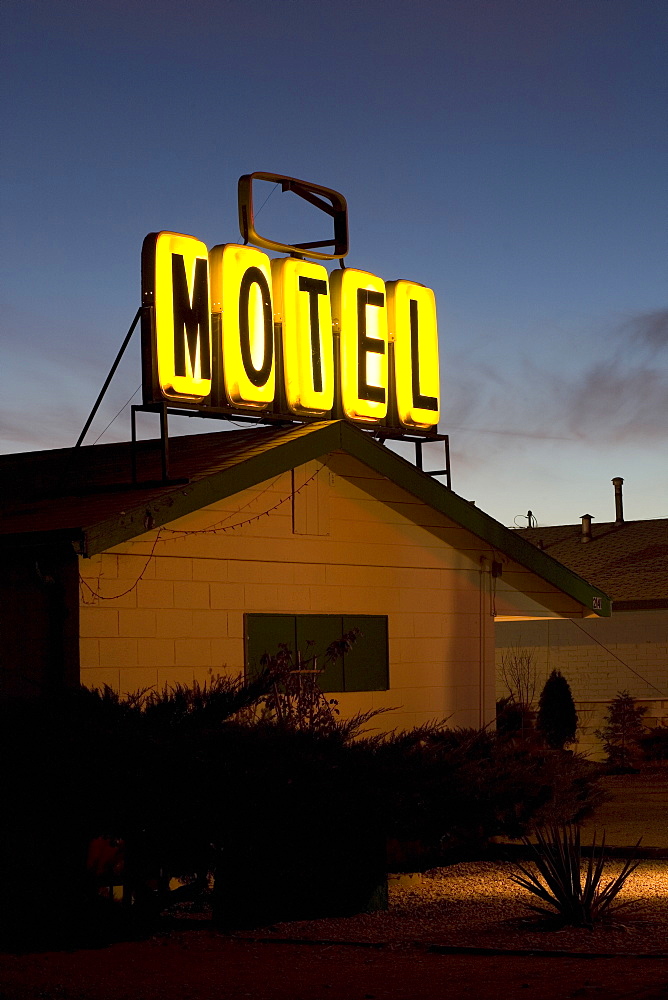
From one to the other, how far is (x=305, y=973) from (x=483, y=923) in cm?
193

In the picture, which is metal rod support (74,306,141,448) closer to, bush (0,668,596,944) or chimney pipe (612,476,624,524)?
bush (0,668,596,944)

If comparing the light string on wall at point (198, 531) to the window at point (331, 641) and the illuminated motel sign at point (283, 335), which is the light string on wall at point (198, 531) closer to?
the window at point (331, 641)

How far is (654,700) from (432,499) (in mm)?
14031

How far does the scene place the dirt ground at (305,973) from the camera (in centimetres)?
755

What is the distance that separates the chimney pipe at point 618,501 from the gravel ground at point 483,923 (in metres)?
28.3

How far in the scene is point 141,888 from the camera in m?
9.62

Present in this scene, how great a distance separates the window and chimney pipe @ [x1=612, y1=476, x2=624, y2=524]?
85.5ft

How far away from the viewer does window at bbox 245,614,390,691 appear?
528 inches

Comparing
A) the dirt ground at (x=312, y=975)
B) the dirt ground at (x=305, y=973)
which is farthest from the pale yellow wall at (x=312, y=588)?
the dirt ground at (x=312, y=975)

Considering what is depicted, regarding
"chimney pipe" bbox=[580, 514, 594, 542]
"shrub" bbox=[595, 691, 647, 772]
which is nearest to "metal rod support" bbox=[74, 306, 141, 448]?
"shrub" bbox=[595, 691, 647, 772]

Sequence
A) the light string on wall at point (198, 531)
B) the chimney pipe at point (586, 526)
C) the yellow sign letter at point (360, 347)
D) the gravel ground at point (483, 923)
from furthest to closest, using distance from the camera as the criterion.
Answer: the chimney pipe at point (586, 526) < the yellow sign letter at point (360, 347) < the light string on wall at point (198, 531) < the gravel ground at point (483, 923)

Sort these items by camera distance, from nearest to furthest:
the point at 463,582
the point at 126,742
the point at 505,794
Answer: the point at 126,742 < the point at 505,794 < the point at 463,582

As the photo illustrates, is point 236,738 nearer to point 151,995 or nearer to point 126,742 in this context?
point 126,742

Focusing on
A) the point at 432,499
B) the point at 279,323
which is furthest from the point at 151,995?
the point at 279,323
